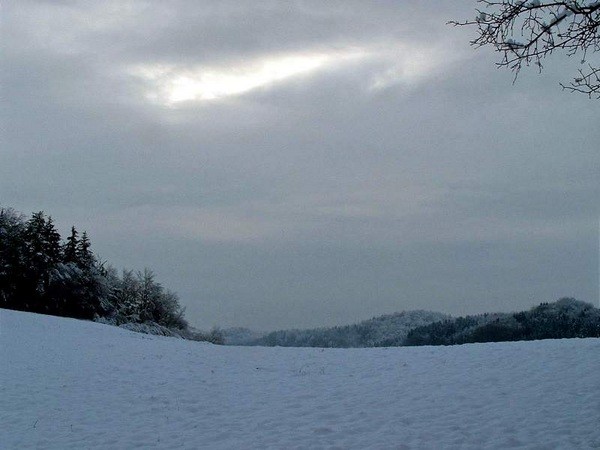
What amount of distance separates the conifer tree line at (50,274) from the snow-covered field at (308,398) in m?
26.3

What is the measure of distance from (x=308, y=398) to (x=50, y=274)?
1548 inches

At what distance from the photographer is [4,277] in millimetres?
47375

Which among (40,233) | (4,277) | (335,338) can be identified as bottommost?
(335,338)

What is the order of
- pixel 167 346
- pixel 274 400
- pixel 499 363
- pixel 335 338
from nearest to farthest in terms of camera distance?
pixel 274 400 < pixel 499 363 < pixel 167 346 < pixel 335 338

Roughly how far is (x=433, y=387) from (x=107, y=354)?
46.8ft

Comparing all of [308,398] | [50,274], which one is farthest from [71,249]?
[308,398]

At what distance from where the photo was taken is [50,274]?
159 ft

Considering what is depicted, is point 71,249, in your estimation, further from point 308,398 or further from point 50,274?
point 308,398

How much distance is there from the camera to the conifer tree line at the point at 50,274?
157 feet

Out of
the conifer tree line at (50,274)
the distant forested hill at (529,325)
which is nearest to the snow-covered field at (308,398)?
the conifer tree line at (50,274)

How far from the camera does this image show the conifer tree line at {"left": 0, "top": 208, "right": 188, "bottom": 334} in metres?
48.0

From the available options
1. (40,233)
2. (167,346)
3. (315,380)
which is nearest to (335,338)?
(40,233)

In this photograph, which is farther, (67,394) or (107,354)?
(107,354)

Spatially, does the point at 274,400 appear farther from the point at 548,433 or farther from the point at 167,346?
the point at 167,346
